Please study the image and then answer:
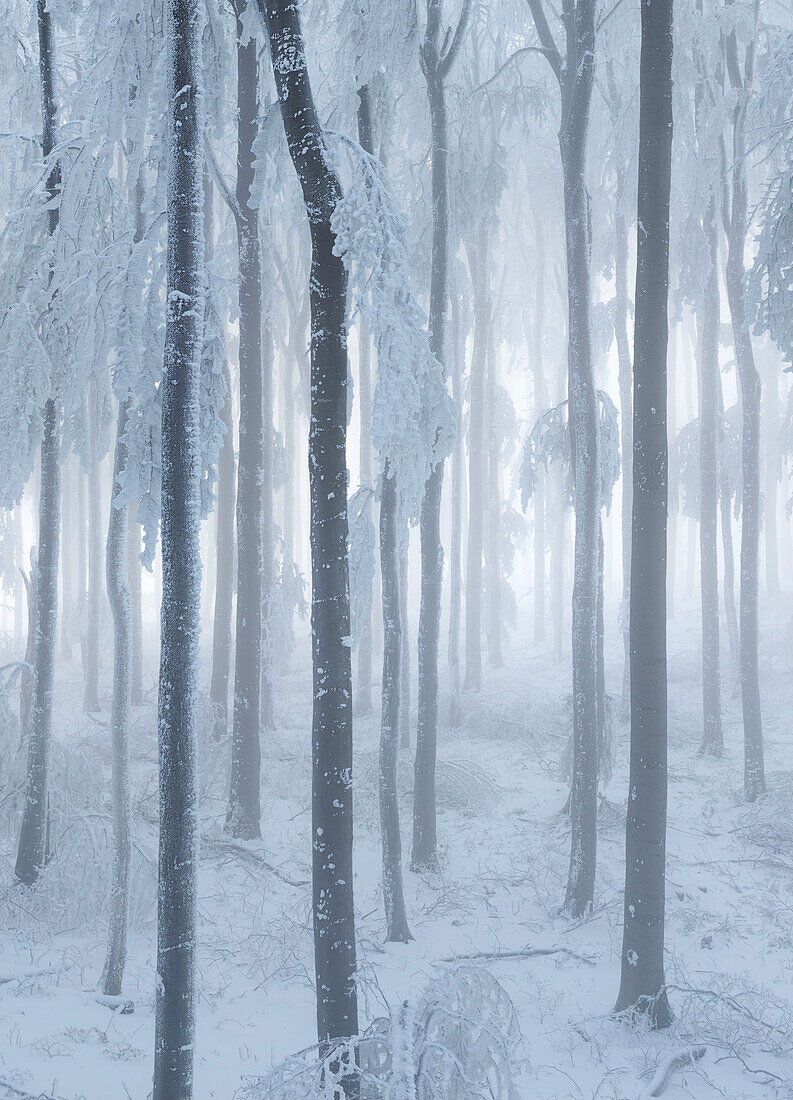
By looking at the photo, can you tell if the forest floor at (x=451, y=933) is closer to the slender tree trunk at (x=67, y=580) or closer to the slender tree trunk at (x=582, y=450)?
the slender tree trunk at (x=582, y=450)

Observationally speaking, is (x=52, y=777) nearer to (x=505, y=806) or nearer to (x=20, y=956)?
(x=20, y=956)

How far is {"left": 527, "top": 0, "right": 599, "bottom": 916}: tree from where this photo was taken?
7.78 meters

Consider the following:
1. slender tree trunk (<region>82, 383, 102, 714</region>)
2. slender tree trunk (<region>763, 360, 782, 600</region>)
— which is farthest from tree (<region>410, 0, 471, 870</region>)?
slender tree trunk (<region>763, 360, 782, 600</region>)

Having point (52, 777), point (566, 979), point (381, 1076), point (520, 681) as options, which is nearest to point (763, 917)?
point (566, 979)

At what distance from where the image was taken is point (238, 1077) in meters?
4.90

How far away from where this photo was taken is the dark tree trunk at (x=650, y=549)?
5430mm

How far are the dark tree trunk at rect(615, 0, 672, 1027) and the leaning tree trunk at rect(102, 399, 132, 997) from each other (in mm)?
3818

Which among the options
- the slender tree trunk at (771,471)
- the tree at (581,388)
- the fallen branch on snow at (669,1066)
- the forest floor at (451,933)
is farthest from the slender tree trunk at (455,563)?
the slender tree trunk at (771,471)

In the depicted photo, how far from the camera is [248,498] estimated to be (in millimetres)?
9797

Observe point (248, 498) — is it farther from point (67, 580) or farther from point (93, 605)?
point (67, 580)

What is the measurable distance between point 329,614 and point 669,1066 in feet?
12.0

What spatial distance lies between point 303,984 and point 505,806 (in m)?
5.05

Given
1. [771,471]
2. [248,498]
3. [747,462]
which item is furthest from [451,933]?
[771,471]

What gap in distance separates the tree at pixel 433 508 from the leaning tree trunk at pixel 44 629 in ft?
12.6
